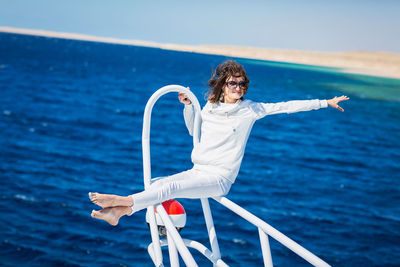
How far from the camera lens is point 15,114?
28.4 metres

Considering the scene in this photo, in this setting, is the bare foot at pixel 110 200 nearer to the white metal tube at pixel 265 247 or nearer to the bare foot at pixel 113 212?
the bare foot at pixel 113 212

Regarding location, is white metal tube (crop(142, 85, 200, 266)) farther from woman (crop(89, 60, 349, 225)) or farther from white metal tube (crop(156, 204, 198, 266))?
white metal tube (crop(156, 204, 198, 266))

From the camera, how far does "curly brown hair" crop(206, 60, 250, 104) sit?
11.7 feet

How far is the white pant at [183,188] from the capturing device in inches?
112

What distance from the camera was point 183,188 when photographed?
9.93ft

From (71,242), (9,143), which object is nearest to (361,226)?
(71,242)

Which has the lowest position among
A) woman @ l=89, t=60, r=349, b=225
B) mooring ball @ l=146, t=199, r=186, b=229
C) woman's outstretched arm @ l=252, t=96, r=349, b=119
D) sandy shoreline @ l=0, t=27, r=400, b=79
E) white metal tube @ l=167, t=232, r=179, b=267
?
white metal tube @ l=167, t=232, r=179, b=267

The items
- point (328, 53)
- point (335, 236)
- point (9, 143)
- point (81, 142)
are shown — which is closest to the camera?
point (335, 236)

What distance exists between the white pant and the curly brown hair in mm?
738

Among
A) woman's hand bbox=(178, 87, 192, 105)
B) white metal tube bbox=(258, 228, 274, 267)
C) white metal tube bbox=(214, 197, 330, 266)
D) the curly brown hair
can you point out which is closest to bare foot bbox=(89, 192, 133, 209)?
white metal tube bbox=(214, 197, 330, 266)

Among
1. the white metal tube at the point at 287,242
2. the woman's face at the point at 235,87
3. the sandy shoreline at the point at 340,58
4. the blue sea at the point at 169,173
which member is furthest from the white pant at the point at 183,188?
the sandy shoreline at the point at 340,58

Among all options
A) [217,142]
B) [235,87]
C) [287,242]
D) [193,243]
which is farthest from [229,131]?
[287,242]

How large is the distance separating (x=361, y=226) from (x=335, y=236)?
1.69 metres

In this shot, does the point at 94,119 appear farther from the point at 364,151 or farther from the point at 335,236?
the point at 335,236
